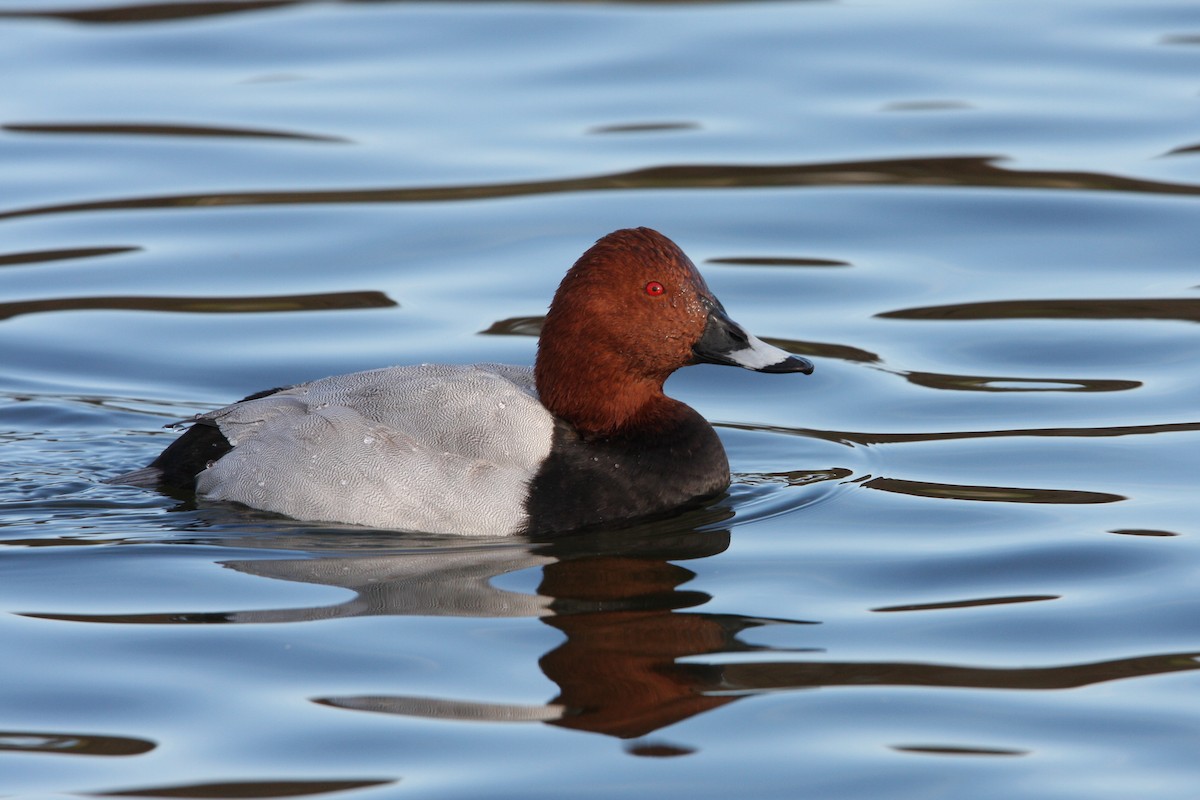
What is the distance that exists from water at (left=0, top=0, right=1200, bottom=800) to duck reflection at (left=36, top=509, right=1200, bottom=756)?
0.8 inches

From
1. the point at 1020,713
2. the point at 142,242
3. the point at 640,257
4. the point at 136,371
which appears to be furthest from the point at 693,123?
the point at 1020,713

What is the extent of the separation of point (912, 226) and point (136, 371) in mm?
4697

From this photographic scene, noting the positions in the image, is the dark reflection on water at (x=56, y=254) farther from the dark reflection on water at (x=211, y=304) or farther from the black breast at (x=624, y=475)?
the black breast at (x=624, y=475)

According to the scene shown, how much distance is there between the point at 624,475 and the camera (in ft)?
23.8

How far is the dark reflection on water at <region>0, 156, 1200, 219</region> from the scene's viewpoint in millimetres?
11945

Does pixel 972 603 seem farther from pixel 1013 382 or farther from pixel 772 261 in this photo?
pixel 772 261

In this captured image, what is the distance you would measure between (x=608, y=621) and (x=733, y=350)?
1.73m

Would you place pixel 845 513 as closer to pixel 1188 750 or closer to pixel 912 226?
pixel 1188 750

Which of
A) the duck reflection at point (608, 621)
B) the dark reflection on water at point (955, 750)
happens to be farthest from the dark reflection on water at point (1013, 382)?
the dark reflection on water at point (955, 750)

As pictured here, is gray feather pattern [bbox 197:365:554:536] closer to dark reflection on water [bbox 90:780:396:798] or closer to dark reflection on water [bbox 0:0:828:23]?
dark reflection on water [bbox 90:780:396:798]

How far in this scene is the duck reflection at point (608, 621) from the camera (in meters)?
5.50

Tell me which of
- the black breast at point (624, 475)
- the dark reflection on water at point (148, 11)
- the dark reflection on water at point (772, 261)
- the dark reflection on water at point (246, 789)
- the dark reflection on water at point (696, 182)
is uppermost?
the dark reflection on water at point (148, 11)

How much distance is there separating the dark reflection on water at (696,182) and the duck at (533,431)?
451cm

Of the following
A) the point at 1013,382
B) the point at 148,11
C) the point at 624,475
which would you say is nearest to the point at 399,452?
the point at 624,475
